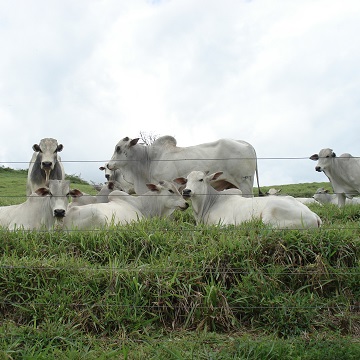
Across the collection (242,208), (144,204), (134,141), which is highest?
(134,141)

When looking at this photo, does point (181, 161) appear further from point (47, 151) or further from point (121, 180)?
point (47, 151)

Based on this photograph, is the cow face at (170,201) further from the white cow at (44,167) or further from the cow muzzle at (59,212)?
the cow muzzle at (59,212)

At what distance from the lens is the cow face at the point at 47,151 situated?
1002 cm

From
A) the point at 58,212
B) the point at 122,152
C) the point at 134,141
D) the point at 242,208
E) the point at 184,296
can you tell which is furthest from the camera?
the point at 122,152

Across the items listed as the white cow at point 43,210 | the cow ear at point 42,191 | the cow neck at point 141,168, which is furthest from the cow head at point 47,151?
the cow ear at point 42,191

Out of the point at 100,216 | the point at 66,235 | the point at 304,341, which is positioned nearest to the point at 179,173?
the point at 100,216

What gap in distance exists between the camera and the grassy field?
521 centimetres

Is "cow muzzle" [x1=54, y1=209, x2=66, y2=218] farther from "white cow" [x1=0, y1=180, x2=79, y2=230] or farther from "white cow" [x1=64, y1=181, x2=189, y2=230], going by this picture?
"white cow" [x1=64, y1=181, x2=189, y2=230]

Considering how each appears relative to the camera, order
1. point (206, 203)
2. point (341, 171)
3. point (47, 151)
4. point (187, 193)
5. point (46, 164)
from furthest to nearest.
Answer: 1. point (341, 171)
2. point (47, 151)
3. point (46, 164)
4. point (206, 203)
5. point (187, 193)

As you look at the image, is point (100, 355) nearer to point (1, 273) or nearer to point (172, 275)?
point (172, 275)

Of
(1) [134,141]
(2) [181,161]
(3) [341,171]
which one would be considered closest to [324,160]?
(3) [341,171]

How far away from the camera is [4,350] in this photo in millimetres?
5094

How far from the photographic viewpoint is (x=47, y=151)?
10.1 m

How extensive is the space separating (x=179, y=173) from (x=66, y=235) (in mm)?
4304
